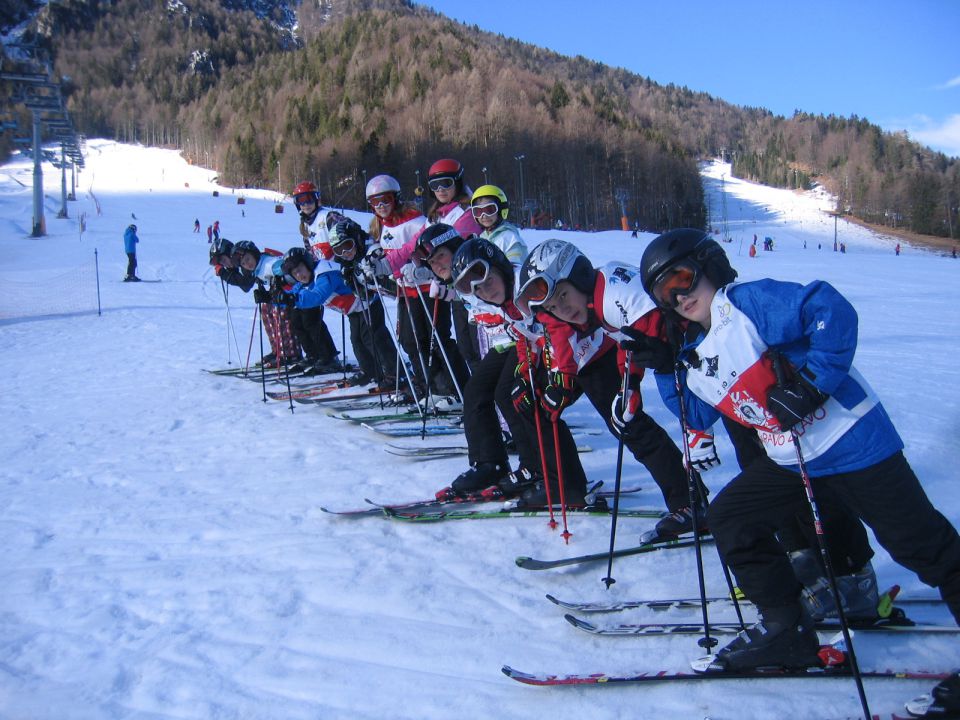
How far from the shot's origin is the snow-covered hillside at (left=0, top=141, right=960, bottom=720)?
2.47 m

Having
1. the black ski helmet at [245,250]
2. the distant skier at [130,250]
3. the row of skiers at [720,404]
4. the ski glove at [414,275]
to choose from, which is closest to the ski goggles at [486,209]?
the row of skiers at [720,404]

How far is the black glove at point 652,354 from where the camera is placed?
282 cm

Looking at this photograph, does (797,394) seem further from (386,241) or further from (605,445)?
(386,241)

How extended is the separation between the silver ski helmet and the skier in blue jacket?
80cm

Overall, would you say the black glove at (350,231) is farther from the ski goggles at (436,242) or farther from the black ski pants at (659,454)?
the black ski pants at (659,454)

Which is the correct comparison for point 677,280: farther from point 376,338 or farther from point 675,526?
point 376,338

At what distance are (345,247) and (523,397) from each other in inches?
141

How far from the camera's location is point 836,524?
2.74 metres

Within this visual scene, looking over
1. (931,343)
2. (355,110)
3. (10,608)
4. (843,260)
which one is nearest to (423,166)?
(355,110)

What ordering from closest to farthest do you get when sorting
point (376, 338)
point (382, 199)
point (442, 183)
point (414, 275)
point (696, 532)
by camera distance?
1. point (696, 532)
2. point (442, 183)
3. point (414, 275)
4. point (382, 199)
5. point (376, 338)

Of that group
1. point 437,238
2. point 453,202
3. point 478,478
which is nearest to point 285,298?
point 453,202

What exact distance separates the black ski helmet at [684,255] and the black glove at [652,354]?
1.28 feet

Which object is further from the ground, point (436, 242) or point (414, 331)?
point (436, 242)

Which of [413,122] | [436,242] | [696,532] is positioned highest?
[413,122]
